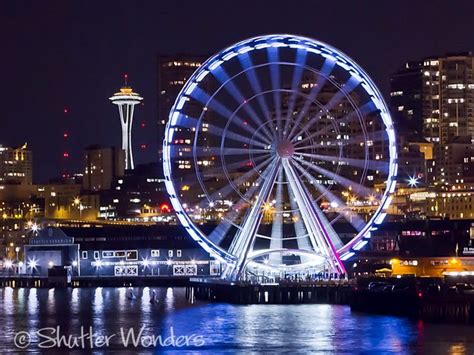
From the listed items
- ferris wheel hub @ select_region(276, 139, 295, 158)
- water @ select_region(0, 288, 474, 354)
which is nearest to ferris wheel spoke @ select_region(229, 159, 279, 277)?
ferris wheel hub @ select_region(276, 139, 295, 158)

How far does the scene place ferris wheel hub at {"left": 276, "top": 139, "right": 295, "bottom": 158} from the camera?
7612cm

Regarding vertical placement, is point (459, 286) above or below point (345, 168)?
below

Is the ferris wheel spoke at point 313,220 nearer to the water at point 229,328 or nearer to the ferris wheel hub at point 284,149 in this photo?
the ferris wheel hub at point 284,149

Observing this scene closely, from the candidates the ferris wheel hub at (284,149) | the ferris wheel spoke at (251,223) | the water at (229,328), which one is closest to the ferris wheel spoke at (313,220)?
the ferris wheel hub at (284,149)

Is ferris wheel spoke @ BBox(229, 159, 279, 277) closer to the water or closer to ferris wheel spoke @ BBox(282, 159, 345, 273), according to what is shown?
ferris wheel spoke @ BBox(282, 159, 345, 273)

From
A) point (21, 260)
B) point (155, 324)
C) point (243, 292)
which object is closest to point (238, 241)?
point (243, 292)


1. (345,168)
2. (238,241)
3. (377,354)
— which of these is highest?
(345,168)

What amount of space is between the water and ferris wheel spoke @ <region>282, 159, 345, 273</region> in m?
3.16

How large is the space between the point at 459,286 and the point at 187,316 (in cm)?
1564

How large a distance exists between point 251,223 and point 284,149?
560cm

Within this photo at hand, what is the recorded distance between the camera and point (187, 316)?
7556 cm

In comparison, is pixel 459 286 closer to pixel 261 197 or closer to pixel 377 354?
pixel 261 197

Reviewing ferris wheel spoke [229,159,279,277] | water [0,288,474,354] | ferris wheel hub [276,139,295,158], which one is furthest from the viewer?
ferris wheel spoke [229,159,279,277]

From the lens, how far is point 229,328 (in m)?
67.8
